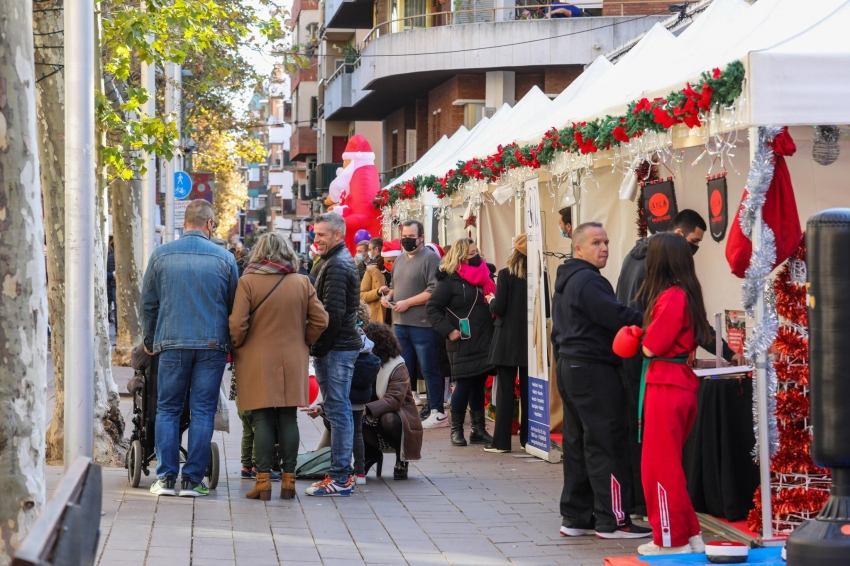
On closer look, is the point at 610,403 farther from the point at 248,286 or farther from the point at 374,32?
the point at 374,32

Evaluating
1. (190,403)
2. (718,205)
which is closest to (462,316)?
(190,403)

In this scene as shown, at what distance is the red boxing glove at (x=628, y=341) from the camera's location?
6965 millimetres

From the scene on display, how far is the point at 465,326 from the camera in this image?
12008 mm

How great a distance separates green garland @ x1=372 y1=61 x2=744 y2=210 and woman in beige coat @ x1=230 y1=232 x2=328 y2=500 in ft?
7.97

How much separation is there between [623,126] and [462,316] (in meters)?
4.05

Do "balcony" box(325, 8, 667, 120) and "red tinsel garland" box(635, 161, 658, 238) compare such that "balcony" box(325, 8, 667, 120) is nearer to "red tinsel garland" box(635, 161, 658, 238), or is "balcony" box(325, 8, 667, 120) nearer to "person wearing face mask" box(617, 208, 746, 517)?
"red tinsel garland" box(635, 161, 658, 238)

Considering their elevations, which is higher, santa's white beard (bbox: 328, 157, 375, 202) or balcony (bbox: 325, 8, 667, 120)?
balcony (bbox: 325, 8, 667, 120)

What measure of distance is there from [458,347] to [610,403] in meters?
4.54

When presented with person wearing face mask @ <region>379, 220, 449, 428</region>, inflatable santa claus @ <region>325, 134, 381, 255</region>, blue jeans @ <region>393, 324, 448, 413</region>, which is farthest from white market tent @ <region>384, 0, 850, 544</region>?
inflatable santa claus @ <region>325, 134, 381, 255</region>

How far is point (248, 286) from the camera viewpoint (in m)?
8.67

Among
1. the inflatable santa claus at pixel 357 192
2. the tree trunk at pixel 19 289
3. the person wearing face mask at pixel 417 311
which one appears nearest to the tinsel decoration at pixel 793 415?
the tree trunk at pixel 19 289

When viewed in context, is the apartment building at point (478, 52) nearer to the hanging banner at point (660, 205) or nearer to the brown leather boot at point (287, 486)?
the hanging banner at point (660, 205)

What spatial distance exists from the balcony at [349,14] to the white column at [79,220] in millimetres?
34680

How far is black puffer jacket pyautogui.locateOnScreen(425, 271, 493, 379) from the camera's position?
39.1 feet
